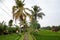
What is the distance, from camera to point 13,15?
3419 centimetres

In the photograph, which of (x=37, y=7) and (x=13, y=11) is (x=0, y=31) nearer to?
(x=13, y=11)

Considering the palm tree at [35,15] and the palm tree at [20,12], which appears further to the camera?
the palm tree at [35,15]

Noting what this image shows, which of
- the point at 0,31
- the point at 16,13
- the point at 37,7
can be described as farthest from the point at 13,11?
the point at 37,7

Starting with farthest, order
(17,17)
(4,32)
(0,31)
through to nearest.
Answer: (4,32)
(0,31)
(17,17)

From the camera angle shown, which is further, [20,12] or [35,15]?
[35,15]

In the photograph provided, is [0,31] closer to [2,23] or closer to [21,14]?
[2,23]

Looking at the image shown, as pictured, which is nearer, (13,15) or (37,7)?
(13,15)

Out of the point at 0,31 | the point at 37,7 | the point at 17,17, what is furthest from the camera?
the point at 37,7

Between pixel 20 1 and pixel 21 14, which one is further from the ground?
pixel 20 1

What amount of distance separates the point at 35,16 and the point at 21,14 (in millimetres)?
22954

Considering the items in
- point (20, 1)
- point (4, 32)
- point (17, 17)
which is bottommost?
point (4, 32)

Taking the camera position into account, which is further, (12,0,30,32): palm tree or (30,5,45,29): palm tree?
(30,5,45,29): palm tree

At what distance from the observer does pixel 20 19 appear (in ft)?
113

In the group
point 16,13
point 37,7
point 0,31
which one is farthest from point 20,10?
point 37,7
